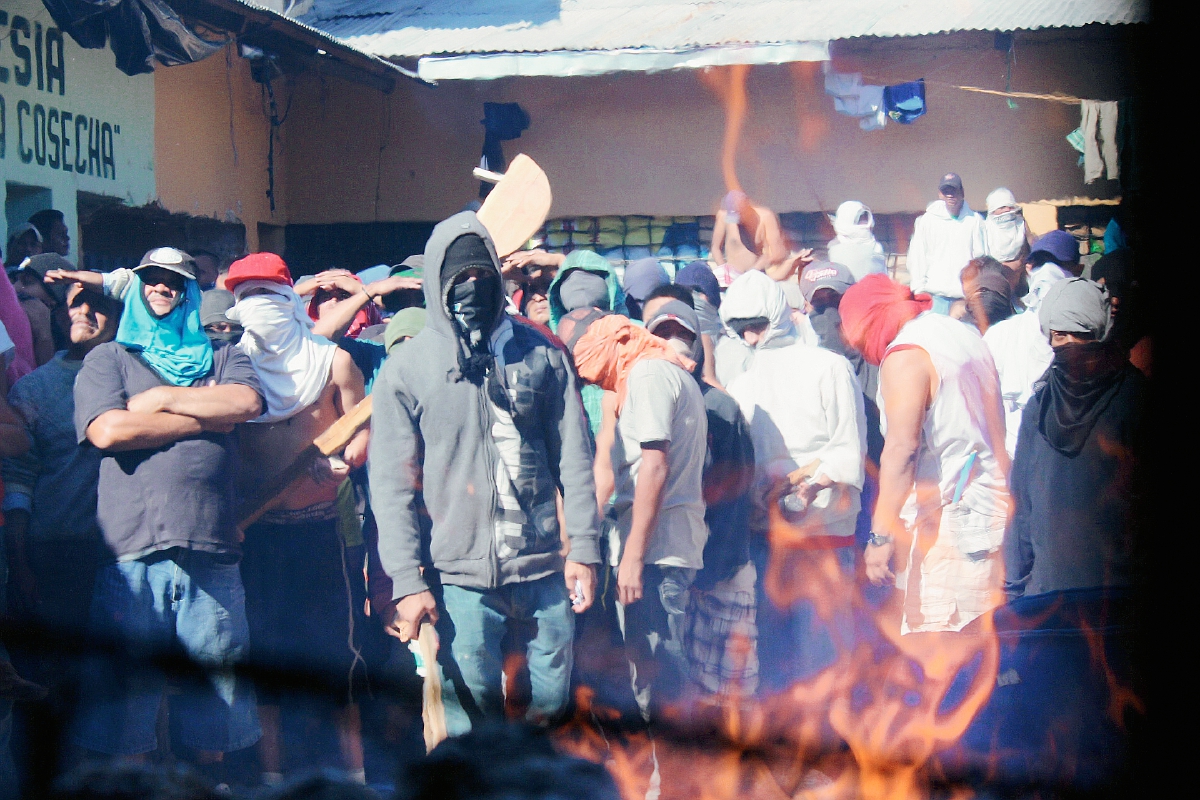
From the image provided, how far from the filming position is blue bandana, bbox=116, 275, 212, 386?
388cm

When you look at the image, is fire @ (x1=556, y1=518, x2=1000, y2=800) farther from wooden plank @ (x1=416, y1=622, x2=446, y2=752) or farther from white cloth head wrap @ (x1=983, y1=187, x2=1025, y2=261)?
white cloth head wrap @ (x1=983, y1=187, x2=1025, y2=261)

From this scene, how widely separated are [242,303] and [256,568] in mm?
1060

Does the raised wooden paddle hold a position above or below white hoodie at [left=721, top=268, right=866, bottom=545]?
above

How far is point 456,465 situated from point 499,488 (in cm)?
16

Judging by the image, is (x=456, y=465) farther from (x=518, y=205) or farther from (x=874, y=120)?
(x=874, y=120)

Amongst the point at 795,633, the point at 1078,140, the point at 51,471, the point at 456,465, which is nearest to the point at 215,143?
the point at 51,471

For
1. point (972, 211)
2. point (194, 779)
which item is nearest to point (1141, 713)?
point (194, 779)

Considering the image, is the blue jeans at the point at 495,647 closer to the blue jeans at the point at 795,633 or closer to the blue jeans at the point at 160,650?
the blue jeans at the point at 160,650

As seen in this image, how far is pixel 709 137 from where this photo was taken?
936 centimetres

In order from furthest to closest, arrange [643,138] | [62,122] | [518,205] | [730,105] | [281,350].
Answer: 1. [643,138]
2. [730,105]
3. [62,122]
4. [518,205]
5. [281,350]

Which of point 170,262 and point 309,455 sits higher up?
point 170,262

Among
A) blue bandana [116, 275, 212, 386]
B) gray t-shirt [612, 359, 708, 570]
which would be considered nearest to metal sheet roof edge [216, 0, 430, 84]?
blue bandana [116, 275, 212, 386]

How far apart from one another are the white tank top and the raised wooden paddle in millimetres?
1657

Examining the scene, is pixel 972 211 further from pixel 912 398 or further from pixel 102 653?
pixel 102 653
